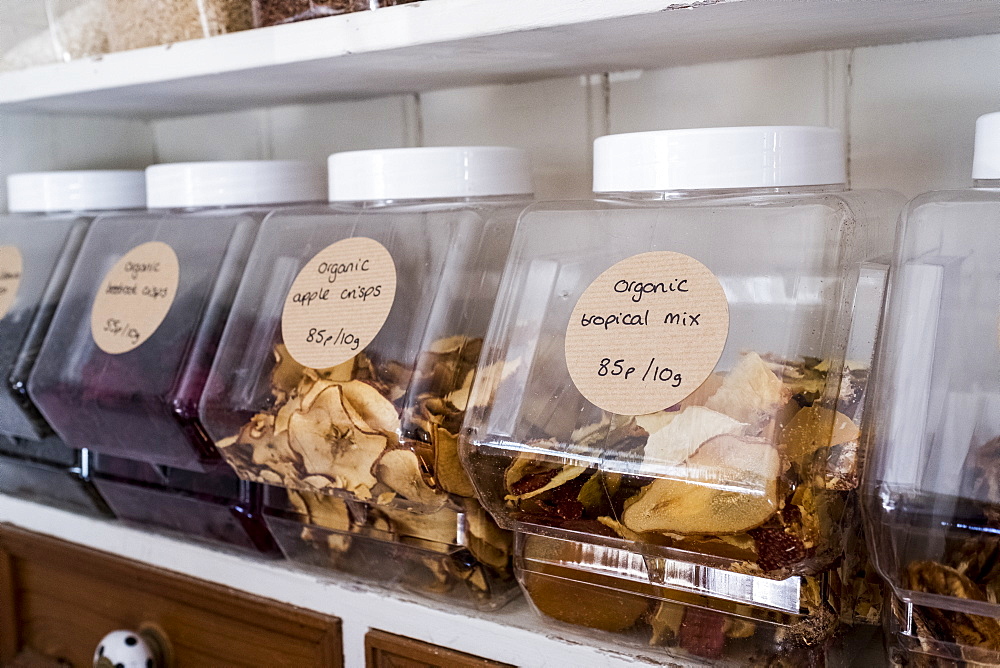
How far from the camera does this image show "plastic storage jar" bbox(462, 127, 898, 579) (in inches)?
18.1

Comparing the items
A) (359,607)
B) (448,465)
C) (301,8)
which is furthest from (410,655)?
(301,8)

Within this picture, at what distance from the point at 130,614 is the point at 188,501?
156mm

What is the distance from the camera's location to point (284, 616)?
70cm

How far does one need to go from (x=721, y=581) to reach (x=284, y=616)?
1.25ft

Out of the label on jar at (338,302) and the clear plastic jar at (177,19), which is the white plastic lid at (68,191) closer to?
the clear plastic jar at (177,19)

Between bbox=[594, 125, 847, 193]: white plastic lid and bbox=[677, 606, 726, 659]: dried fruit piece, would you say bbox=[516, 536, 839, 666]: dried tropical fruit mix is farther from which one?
bbox=[594, 125, 847, 193]: white plastic lid

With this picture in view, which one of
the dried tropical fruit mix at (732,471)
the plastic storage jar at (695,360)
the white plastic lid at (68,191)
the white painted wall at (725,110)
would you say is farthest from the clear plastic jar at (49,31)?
the dried tropical fruit mix at (732,471)

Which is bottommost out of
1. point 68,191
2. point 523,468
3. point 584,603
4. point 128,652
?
point 128,652

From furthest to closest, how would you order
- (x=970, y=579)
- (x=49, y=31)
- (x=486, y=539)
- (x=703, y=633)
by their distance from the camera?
(x=49, y=31) → (x=486, y=539) → (x=703, y=633) → (x=970, y=579)

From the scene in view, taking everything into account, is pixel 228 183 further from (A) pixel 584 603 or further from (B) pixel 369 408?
(A) pixel 584 603

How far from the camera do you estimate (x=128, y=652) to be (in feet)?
2.51

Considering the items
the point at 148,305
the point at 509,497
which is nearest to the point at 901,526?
the point at 509,497

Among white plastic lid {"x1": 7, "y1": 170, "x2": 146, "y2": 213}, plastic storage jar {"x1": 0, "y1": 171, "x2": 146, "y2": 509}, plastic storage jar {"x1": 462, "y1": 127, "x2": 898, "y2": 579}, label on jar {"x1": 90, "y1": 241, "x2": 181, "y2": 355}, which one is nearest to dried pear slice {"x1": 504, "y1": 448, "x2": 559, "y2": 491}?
plastic storage jar {"x1": 462, "y1": 127, "x2": 898, "y2": 579}

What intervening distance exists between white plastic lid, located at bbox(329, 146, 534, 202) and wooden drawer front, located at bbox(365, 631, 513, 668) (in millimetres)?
339
